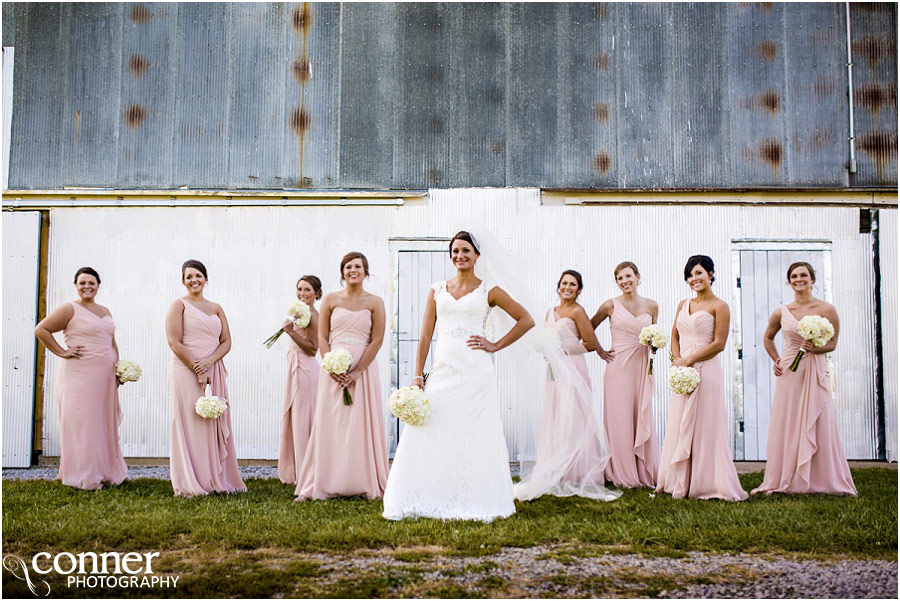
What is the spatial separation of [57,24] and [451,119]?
19.3ft

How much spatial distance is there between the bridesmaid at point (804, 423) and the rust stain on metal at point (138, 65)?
913 cm

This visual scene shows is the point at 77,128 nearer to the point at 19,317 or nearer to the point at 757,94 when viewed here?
the point at 19,317

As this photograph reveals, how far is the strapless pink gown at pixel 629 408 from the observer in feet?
30.4

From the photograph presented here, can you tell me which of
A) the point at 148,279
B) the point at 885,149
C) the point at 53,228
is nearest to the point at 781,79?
the point at 885,149

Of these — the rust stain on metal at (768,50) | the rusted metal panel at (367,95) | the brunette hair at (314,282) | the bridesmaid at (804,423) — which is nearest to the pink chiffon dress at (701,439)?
the bridesmaid at (804,423)

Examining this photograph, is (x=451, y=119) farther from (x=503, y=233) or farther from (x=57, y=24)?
(x=57, y=24)

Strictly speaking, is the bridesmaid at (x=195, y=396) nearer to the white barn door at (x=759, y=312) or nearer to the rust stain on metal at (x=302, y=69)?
the rust stain on metal at (x=302, y=69)

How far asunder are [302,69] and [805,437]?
819cm

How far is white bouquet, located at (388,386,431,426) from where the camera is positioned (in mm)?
6801

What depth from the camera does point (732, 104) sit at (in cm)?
1194

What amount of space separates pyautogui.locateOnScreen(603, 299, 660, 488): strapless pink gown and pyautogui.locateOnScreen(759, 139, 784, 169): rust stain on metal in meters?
3.80

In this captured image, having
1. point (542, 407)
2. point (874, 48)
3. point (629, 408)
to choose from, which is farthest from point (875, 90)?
point (542, 407)

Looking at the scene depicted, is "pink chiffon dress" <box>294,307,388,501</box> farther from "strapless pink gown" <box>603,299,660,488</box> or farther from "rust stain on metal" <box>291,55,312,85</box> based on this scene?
"rust stain on metal" <box>291,55,312,85</box>

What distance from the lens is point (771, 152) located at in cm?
1186
